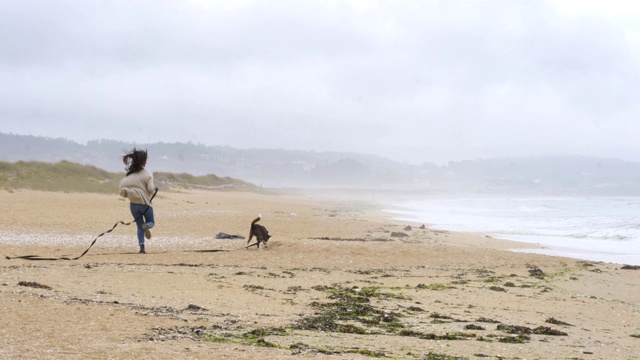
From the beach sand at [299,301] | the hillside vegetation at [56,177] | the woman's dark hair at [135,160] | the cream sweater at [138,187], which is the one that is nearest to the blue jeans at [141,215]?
the cream sweater at [138,187]

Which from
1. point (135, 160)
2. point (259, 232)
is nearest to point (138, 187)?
point (135, 160)

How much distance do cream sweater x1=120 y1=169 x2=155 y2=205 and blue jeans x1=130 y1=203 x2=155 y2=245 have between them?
0.10 metres

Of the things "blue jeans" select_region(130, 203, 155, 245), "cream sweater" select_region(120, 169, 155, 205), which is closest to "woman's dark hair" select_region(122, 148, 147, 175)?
"cream sweater" select_region(120, 169, 155, 205)

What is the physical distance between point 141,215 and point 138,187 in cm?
58

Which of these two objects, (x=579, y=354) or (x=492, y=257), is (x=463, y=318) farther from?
(x=492, y=257)

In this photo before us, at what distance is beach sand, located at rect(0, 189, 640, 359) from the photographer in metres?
5.27

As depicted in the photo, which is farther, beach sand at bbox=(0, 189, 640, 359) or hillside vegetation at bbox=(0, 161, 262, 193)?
hillside vegetation at bbox=(0, 161, 262, 193)

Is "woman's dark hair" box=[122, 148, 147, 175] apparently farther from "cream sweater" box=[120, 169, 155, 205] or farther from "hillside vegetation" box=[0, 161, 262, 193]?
"hillside vegetation" box=[0, 161, 262, 193]

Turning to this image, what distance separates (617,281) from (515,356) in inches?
300

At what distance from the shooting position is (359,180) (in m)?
175

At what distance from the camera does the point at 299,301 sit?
26.1ft

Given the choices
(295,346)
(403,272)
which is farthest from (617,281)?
(295,346)

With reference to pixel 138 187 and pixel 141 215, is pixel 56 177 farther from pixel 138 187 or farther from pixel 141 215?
pixel 138 187

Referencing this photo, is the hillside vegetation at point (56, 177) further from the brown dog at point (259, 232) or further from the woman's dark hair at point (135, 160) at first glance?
the brown dog at point (259, 232)
